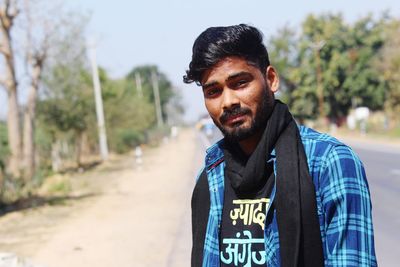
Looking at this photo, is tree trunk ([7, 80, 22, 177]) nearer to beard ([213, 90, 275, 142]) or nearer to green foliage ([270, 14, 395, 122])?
beard ([213, 90, 275, 142])

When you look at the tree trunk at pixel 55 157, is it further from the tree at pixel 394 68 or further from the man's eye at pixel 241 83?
the man's eye at pixel 241 83

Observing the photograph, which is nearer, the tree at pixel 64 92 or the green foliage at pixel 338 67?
the tree at pixel 64 92

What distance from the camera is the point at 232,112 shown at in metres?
1.80

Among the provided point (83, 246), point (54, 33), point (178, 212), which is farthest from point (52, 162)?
point (83, 246)

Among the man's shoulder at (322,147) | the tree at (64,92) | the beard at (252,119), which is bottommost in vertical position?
the man's shoulder at (322,147)

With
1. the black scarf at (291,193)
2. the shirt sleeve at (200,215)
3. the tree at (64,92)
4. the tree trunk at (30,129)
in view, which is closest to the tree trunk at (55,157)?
the tree at (64,92)

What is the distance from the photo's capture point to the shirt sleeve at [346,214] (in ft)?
5.11

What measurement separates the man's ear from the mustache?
0.14m

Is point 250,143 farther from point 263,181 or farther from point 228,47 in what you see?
point 228,47

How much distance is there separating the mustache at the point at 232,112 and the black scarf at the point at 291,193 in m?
0.10

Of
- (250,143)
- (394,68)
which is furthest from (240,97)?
(394,68)

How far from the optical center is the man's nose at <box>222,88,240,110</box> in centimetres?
179

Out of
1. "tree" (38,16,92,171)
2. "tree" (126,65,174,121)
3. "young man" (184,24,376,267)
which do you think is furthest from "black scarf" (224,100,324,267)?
"tree" (126,65,174,121)

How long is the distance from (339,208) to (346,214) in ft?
0.08
